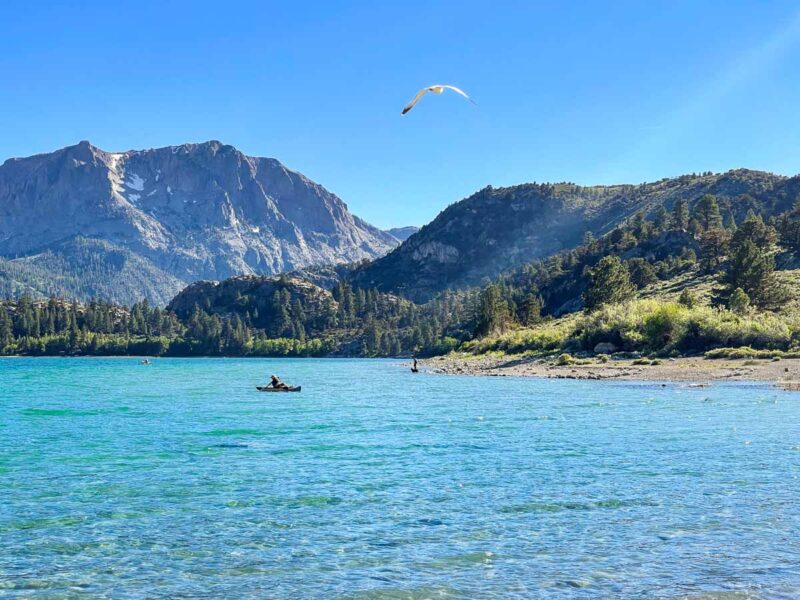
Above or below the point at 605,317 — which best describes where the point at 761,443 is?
below

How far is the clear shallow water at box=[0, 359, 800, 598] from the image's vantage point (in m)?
16.3

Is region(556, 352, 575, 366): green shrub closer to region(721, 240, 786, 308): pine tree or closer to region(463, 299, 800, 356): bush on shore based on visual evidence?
region(463, 299, 800, 356): bush on shore

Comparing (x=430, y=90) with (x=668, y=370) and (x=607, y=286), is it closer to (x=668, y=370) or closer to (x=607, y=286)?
(x=668, y=370)

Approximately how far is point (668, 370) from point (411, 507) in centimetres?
6711

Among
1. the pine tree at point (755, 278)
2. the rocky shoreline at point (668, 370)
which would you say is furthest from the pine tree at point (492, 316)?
the pine tree at point (755, 278)

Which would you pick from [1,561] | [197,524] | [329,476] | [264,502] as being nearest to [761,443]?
[329,476]

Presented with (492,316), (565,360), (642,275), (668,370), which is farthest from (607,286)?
(668,370)

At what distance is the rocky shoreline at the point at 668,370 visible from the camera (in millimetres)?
72250

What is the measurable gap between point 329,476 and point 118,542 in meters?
10.0

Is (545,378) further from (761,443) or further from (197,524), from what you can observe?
(197,524)

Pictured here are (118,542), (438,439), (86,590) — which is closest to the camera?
(86,590)

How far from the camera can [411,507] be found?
23062mm

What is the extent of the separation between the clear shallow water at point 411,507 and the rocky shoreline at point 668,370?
26864mm

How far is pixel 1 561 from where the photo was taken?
17.7 metres
